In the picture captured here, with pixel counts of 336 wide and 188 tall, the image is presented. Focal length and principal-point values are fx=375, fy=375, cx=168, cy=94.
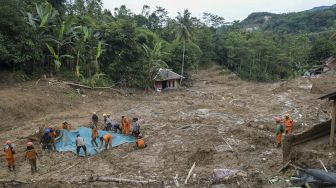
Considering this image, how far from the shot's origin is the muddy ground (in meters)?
11.2

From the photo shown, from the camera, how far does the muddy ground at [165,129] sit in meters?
11.2

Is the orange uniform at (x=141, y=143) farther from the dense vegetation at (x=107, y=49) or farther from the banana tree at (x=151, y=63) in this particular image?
the banana tree at (x=151, y=63)

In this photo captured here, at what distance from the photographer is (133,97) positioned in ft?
93.2

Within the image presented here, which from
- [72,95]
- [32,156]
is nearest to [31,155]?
[32,156]

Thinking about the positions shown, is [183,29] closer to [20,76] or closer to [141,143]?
[20,76]

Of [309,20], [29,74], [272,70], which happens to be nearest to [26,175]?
[29,74]

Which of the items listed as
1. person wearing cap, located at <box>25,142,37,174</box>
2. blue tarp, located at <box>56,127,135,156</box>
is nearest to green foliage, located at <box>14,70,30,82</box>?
blue tarp, located at <box>56,127,135,156</box>

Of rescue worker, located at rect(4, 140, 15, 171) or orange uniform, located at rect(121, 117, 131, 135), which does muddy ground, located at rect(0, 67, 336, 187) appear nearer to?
rescue worker, located at rect(4, 140, 15, 171)

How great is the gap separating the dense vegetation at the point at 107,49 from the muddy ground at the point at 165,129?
6.57ft

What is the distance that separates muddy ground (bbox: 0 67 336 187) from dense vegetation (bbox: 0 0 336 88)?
78.9 inches

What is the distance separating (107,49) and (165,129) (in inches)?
594

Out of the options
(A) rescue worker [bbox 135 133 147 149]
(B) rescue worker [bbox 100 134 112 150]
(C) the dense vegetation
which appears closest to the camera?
(B) rescue worker [bbox 100 134 112 150]

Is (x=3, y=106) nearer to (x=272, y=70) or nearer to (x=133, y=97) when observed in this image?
(x=133, y=97)

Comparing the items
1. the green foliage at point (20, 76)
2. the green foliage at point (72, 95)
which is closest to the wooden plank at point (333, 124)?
the green foliage at point (72, 95)
